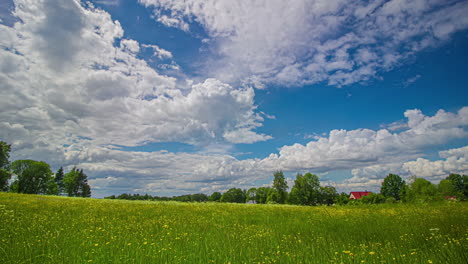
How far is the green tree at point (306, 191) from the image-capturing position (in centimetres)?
7556

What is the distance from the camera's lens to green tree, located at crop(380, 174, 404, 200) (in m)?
85.2

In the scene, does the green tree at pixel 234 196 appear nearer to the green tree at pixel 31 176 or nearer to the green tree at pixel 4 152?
the green tree at pixel 31 176

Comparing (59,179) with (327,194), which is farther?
(59,179)

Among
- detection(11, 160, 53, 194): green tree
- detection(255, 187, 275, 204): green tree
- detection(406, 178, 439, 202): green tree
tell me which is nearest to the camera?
detection(406, 178, 439, 202): green tree

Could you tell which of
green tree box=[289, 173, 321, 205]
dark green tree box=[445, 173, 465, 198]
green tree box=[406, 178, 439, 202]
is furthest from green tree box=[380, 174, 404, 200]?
green tree box=[406, 178, 439, 202]

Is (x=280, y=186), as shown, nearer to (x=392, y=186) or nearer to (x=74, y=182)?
(x=392, y=186)

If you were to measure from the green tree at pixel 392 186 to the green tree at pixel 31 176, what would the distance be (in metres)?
129

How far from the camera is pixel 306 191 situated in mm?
76250

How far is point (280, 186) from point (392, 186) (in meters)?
45.7

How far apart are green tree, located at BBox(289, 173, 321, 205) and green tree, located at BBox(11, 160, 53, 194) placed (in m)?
89.4

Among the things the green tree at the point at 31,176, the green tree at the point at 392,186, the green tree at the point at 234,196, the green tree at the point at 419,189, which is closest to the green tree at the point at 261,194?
the green tree at the point at 234,196

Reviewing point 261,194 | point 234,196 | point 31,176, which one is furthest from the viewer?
point 234,196

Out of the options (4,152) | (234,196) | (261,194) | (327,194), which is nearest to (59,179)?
(4,152)

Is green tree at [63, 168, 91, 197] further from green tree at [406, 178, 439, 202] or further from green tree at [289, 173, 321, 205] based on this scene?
green tree at [406, 178, 439, 202]
